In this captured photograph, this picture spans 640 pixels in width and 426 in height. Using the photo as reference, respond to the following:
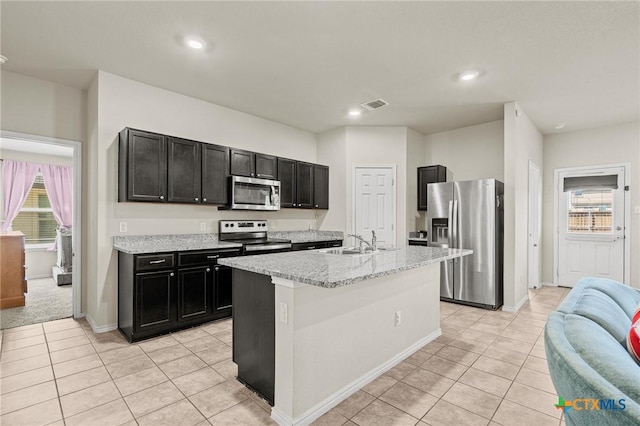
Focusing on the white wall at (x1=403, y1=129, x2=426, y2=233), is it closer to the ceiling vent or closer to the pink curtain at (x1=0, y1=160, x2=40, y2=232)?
the ceiling vent

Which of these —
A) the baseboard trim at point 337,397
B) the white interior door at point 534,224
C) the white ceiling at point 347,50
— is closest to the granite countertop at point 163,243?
the white ceiling at point 347,50

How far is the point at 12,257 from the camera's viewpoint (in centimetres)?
436

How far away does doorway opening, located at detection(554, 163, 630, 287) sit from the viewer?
516 cm

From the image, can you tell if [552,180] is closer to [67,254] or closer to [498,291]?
[498,291]

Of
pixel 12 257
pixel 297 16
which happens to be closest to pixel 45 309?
pixel 12 257

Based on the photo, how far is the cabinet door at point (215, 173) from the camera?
13.1 ft

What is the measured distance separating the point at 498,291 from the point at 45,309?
6.18m

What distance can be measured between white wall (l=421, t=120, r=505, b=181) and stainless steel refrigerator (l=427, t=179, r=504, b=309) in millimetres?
804

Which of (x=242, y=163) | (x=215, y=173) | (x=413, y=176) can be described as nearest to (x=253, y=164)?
(x=242, y=163)

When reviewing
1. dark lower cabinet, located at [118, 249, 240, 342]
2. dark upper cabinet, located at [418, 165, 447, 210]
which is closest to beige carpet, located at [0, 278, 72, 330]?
dark lower cabinet, located at [118, 249, 240, 342]

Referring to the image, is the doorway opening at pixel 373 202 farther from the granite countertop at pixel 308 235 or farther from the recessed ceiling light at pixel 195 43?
the recessed ceiling light at pixel 195 43

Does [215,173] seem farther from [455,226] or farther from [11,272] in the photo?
[455,226]

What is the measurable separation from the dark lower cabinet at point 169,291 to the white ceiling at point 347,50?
2.01 m

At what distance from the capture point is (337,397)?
2.14 metres
